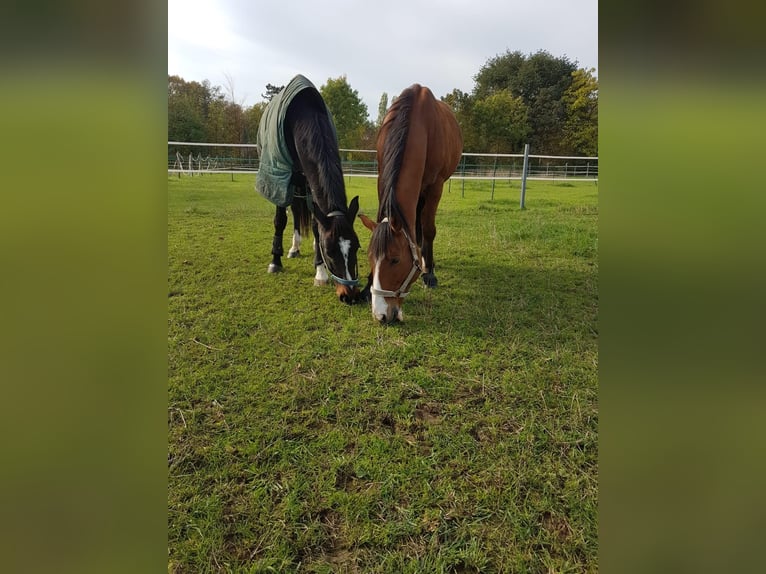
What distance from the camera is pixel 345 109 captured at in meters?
18.9

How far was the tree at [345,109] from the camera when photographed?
61.0 ft

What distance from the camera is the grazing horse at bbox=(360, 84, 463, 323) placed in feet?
11.3

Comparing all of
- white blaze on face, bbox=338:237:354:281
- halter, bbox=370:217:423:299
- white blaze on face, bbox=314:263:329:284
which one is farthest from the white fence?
halter, bbox=370:217:423:299

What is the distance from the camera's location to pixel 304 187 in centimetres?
506

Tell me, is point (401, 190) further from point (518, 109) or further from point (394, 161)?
point (518, 109)

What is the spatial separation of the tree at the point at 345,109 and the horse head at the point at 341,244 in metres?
15.9

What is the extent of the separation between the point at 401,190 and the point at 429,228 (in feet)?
4.06

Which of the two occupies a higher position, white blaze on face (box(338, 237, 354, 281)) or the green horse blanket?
the green horse blanket

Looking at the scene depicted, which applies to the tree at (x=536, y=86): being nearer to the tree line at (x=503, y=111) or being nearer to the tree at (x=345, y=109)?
the tree line at (x=503, y=111)

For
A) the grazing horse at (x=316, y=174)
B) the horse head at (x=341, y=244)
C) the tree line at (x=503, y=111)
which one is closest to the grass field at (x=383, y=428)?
the horse head at (x=341, y=244)

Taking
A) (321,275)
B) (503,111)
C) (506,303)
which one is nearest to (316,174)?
(321,275)
